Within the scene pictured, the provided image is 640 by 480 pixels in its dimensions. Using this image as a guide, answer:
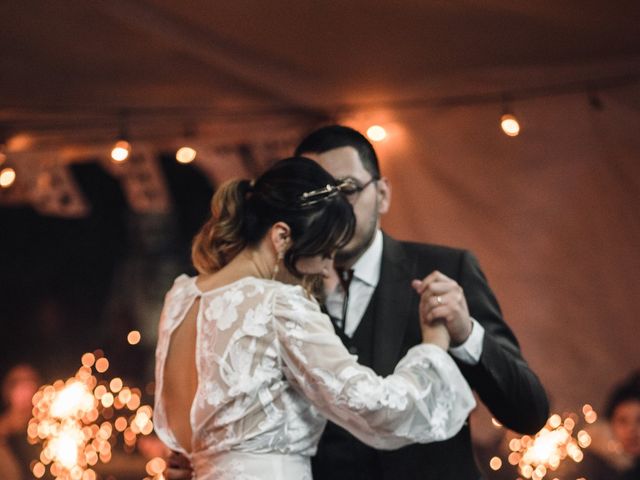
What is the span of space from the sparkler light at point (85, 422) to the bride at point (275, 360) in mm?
3417

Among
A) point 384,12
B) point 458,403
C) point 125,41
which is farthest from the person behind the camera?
point 125,41

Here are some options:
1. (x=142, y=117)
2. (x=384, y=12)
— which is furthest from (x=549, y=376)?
(x=142, y=117)

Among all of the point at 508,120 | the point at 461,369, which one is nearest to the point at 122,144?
the point at 508,120

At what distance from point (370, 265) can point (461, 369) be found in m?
0.41

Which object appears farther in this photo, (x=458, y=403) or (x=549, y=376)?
(x=549, y=376)

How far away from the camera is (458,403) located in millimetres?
2199

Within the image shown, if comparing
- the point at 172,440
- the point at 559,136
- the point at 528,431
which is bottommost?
the point at 528,431

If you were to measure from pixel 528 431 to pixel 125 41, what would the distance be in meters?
2.13

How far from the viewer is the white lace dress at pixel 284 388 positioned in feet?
6.79

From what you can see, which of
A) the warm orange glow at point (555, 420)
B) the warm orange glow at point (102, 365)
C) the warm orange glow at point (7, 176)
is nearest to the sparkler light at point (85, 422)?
the warm orange glow at point (102, 365)

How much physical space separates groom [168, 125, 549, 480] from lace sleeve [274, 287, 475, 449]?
186 mm

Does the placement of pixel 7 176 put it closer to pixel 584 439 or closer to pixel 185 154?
pixel 185 154

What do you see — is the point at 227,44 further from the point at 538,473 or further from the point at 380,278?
the point at 538,473

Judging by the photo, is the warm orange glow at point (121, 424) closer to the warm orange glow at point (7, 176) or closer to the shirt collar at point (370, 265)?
the warm orange glow at point (7, 176)
